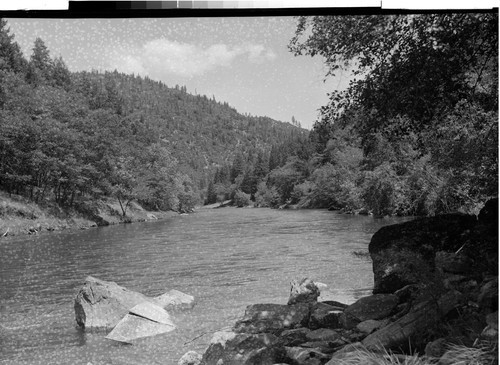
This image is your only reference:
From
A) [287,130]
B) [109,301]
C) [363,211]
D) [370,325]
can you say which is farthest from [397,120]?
[109,301]

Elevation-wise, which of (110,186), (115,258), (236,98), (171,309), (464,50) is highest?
(464,50)

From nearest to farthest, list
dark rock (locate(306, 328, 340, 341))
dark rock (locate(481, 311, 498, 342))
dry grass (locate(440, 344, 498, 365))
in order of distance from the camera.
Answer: dry grass (locate(440, 344, 498, 365)) < dark rock (locate(481, 311, 498, 342)) < dark rock (locate(306, 328, 340, 341))

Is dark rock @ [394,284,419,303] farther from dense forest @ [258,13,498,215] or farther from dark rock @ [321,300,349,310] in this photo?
dense forest @ [258,13,498,215]

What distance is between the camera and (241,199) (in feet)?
16.1

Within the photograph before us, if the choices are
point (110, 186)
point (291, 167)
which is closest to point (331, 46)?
point (291, 167)

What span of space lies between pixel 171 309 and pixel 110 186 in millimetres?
1398

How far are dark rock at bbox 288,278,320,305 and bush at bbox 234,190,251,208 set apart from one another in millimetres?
1324

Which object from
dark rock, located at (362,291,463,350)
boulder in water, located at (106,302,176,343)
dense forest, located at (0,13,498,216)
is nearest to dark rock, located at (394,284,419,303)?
dark rock, located at (362,291,463,350)

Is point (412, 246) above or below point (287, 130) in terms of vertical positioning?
below

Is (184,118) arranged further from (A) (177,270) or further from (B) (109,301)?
(B) (109,301)

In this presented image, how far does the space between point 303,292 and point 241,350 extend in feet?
2.28

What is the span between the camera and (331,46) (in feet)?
12.1

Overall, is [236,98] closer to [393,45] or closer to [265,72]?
[265,72]

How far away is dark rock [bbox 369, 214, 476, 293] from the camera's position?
11.5 ft
